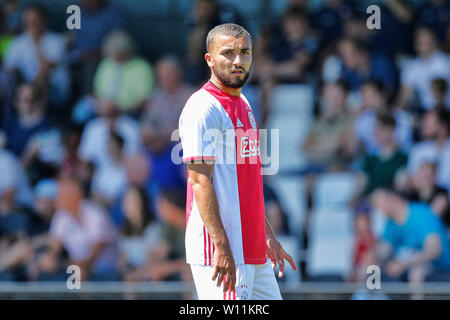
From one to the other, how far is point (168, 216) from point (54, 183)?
1.88 meters

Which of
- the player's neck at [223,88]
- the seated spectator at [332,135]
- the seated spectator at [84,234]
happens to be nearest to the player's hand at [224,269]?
the player's neck at [223,88]

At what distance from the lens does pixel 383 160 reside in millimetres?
9125

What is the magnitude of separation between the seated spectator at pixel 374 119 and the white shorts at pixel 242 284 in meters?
4.82

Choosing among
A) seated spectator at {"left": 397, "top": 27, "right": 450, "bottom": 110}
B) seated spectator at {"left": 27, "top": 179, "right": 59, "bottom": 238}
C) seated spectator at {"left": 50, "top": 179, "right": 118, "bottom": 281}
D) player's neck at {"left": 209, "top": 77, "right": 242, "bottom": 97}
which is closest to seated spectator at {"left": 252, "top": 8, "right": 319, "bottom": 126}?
seated spectator at {"left": 397, "top": 27, "right": 450, "bottom": 110}

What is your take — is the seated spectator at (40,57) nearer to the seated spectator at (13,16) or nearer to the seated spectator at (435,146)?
the seated spectator at (13,16)

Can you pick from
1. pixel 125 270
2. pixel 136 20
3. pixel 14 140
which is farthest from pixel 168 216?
pixel 136 20

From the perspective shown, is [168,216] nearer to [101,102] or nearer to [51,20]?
[101,102]

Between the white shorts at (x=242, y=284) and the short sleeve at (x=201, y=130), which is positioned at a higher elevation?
the short sleeve at (x=201, y=130)

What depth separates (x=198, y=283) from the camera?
14.9 ft

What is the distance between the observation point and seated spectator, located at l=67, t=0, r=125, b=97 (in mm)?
10984

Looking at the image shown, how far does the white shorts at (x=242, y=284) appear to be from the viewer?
4.46 metres

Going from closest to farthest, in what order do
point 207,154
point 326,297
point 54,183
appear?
point 207,154
point 326,297
point 54,183

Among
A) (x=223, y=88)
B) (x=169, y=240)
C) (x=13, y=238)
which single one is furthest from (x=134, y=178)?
(x=223, y=88)

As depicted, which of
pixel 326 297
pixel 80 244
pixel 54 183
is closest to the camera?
pixel 326 297
